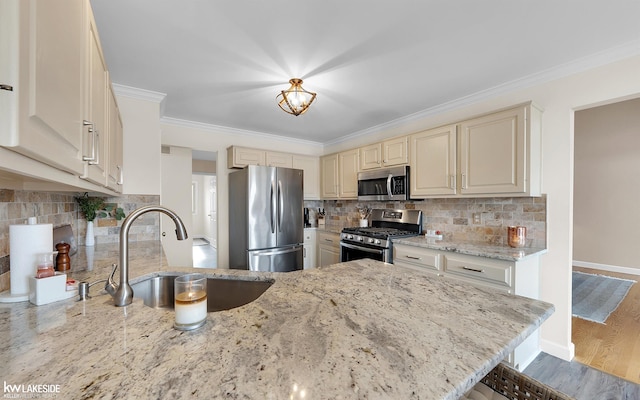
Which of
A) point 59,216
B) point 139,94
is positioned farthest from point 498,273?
point 139,94

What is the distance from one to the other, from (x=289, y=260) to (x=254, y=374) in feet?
10.1

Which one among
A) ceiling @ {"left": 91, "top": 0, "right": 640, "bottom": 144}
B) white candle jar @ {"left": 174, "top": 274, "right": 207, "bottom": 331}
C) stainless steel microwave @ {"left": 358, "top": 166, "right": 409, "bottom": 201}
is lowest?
white candle jar @ {"left": 174, "top": 274, "right": 207, "bottom": 331}

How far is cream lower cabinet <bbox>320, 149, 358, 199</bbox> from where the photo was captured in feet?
12.7

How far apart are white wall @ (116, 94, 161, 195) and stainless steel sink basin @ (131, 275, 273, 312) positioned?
1.49m

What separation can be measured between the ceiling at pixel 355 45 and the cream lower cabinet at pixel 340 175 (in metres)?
1.19

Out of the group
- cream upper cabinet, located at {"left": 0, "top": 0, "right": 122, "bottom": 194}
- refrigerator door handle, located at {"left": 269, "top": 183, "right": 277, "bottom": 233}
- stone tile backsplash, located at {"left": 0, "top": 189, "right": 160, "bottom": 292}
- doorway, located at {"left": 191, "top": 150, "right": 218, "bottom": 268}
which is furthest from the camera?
doorway, located at {"left": 191, "top": 150, "right": 218, "bottom": 268}

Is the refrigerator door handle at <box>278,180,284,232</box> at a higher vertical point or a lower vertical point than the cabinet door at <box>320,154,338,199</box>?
lower

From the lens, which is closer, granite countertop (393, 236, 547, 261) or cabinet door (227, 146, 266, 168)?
granite countertop (393, 236, 547, 261)

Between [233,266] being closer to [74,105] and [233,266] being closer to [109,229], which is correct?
[109,229]

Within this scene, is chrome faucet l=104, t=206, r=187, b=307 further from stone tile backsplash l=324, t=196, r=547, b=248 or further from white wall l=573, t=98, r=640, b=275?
white wall l=573, t=98, r=640, b=275

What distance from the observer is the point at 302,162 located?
4336mm

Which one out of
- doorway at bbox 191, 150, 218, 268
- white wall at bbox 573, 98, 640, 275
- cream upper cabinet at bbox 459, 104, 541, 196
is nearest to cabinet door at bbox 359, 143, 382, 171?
cream upper cabinet at bbox 459, 104, 541, 196

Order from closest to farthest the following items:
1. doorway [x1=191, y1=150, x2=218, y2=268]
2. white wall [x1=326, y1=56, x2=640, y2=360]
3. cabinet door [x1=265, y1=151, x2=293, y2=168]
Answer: white wall [x1=326, y1=56, x2=640, y2=360] < cabinet door [x1=265, y1=151, x2=293, y2=168] < doorway [x1=191, y1=150, x2=218, y2=268]

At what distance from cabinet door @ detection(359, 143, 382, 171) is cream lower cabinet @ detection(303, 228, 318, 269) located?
1.40 metres
